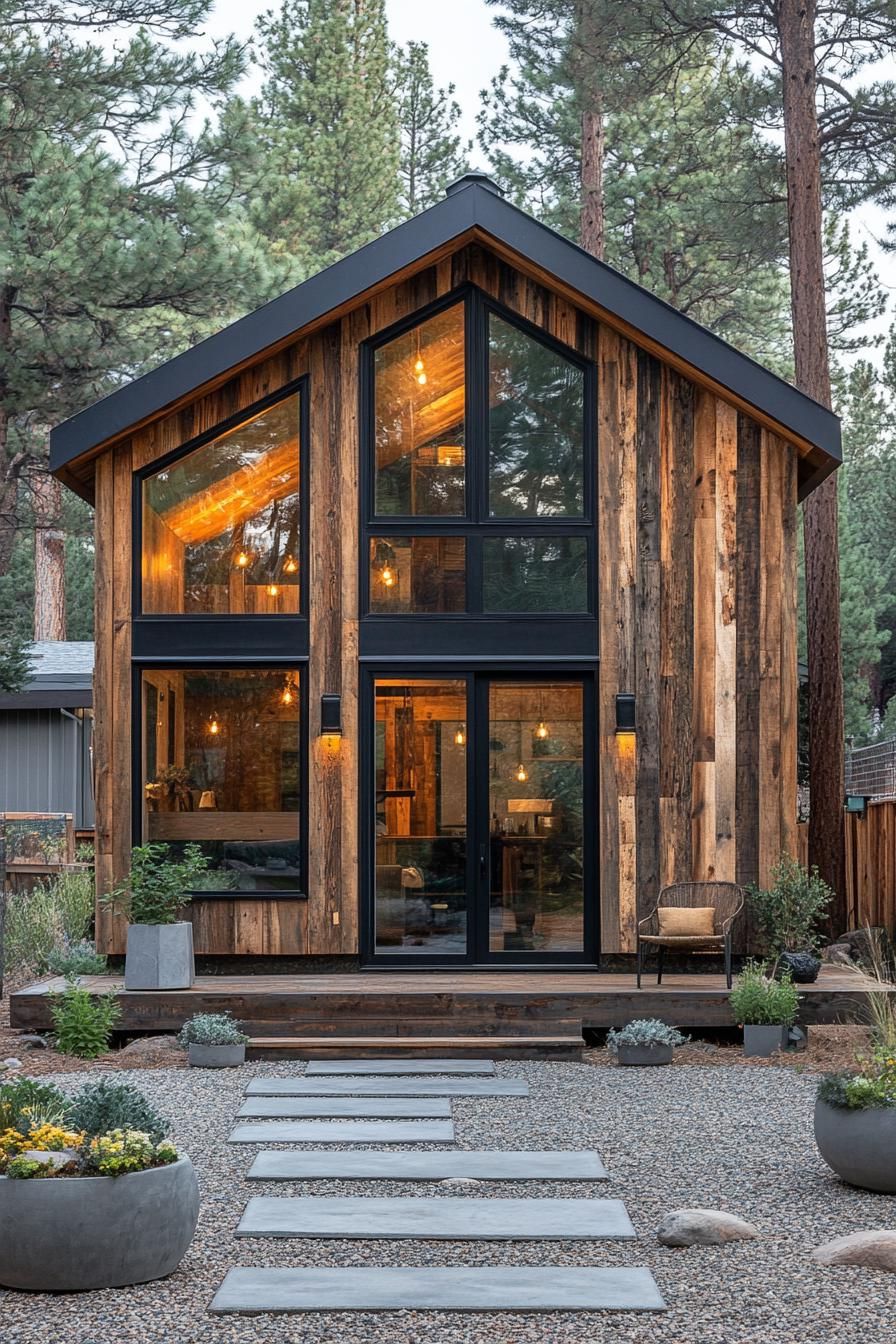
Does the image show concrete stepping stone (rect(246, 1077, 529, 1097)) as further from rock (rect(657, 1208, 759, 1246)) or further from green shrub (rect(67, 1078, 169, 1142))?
green shrub (rect(67, 1078, 169, 1142))

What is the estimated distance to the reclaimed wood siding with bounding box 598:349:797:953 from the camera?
1086 centimetres

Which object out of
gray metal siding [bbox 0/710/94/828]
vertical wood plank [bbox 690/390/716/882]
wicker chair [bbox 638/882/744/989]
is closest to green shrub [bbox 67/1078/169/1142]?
wicker chair [bbox 638/882/744/989]

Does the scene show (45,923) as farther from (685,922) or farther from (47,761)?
(47,761)

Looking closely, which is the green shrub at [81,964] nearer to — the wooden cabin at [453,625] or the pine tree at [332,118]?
the wooden cabin at [453,625]

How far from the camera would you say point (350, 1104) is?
8023 millimetres

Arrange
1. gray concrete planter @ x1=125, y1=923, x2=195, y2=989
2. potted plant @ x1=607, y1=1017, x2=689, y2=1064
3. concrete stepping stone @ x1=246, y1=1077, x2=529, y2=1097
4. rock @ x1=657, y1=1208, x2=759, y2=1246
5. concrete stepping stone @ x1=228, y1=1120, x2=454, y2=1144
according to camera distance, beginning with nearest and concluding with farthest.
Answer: rock @ x1=657, y1=1208, x2=759, y2=1246
concrete stepping stone @ x1=228, y1=1120, x2=454, y2=1144
concrete stepping stone @ x1=246, y1=1077, x2=529, y2=1097
potted plant @ x1=607, y1=1017, x2=689, y2=1064
gray concrete planter @ x1=125, y1=923, x2=195, y2=989

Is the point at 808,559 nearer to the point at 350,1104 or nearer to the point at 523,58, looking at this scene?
the point at 350,1104

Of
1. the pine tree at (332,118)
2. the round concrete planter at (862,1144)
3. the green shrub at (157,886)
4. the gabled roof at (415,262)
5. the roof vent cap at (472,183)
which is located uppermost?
the pine tree at (332,118)

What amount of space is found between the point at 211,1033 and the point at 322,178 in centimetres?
2268

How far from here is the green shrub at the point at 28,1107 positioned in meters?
5.26

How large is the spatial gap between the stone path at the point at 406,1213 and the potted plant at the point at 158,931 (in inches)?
64.7

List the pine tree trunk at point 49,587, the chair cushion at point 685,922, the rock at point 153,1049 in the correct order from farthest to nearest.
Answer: the pine tree trunk at point 49,587, the chair cushion at point 685,922, the rock at point 153,1049

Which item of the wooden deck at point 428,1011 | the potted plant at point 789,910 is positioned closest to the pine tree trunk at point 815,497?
the potted plant at point 789,910

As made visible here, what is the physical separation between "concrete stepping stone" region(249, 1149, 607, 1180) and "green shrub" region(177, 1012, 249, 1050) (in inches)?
92.4
